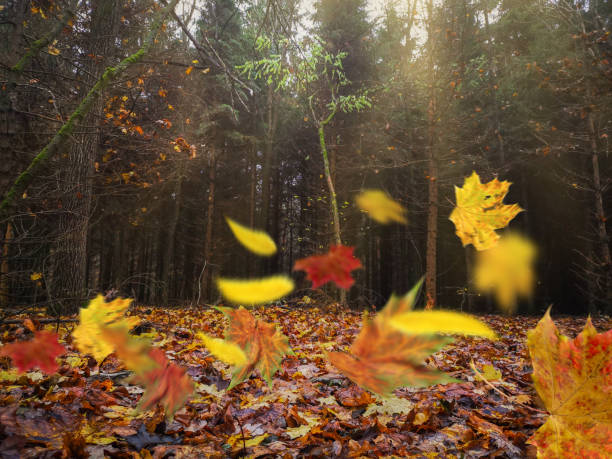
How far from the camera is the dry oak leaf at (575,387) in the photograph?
871 millimetres

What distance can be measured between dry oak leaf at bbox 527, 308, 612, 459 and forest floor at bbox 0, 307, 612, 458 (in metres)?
0.19

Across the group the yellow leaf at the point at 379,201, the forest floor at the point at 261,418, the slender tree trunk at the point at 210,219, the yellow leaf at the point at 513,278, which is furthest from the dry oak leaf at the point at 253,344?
the yellow leaf at the point at 513,278

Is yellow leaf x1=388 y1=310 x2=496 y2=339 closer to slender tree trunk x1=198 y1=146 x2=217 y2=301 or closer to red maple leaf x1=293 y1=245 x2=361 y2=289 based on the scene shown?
red maple leaf x1=293 y1=245 x2=361 y2=289

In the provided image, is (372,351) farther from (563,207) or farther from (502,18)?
(563,207)

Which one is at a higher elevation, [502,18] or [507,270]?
[502,18]

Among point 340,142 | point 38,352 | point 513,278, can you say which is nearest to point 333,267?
point 38,352

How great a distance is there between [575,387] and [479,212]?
56 centimetres

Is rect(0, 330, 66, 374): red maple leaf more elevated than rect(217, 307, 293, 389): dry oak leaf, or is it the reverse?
rect(0, 330, 66, 374): red maple leaf

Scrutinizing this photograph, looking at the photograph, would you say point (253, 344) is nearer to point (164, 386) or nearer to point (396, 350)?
point (164, 386)

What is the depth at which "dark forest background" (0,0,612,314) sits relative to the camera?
578cm

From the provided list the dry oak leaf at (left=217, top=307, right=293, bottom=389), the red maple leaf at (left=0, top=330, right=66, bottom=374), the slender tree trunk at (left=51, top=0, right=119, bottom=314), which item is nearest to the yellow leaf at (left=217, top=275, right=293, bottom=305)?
the dry oak leaf at (left=217, top=307, right=293, bottom=389)

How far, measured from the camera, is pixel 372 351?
728mm

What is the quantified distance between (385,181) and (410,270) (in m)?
4.89

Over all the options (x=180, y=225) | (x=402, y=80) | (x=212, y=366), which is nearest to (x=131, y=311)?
(x=212, y=366)
